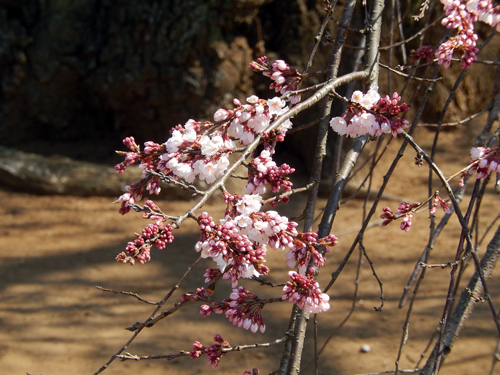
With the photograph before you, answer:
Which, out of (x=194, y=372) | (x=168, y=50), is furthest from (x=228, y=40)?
(x=194, y=372)

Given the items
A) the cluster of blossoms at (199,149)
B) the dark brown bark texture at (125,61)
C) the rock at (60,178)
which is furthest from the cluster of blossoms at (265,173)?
the dark brown bark texture at (125,61)

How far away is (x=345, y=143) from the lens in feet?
14.3

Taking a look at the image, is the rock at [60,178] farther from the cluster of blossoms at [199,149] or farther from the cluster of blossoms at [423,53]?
the cluster of blossoms at [199,149]

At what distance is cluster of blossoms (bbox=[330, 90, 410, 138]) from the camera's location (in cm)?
107

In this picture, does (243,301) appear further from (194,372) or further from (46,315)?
(46,315)

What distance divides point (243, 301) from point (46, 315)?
7.00ft

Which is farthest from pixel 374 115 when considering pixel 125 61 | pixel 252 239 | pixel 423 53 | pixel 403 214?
pixel 125 61

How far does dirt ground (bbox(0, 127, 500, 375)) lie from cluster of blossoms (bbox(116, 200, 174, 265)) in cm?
110

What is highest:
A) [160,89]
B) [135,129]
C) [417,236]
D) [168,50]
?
[168,50]

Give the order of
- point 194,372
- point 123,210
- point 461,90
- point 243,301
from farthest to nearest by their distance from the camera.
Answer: point 461,90, point 194,372, point 243,301, point 123,210

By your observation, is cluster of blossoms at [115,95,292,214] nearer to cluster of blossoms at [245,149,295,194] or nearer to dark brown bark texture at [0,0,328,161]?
cluster of blossoms at [245,149,295,194]

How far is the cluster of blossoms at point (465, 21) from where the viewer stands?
4.01 feet

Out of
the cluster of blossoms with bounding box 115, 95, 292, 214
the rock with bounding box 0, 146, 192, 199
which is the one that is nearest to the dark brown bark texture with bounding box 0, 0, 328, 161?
the rock with bounding box 0, 146, 192, 199

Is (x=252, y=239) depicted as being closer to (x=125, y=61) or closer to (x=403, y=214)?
(x=403, y=214)
